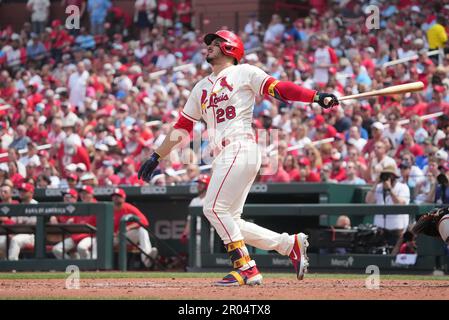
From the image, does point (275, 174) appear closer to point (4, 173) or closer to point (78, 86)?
point (4, 173)

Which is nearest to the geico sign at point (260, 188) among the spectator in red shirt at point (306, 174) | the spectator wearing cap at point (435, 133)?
the spectator in red shirt at point (306, 174)

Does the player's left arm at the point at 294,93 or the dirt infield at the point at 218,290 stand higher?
the player's left arm at the point at 294,93

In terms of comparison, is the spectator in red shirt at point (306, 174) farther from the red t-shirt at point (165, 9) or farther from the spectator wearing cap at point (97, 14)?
the spectator wearing cap at point (97, 14)

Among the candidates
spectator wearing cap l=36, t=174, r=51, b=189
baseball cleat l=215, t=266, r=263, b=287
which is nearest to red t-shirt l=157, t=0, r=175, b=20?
spectator wearing cap l=36, t=174, r=51, b=189

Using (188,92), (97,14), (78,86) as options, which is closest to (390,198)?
(188,92)

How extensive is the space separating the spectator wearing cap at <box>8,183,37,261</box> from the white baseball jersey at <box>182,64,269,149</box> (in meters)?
5.84

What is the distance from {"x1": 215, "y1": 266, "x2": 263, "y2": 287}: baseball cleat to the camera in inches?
347

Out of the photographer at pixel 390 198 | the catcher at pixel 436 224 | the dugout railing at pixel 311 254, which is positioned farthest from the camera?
the photographer at pixel 390 198

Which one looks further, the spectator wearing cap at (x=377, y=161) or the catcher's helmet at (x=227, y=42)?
the spectator wearing cap at (x=377, y=161)

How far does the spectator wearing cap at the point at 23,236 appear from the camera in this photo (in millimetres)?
14164

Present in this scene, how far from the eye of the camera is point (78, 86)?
21.6 meters

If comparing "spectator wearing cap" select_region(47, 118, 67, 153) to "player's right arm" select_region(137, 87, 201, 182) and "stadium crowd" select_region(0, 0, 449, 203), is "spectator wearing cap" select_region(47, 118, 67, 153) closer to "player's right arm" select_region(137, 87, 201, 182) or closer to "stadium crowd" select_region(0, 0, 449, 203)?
"stadium crowd" select_region(0, 0, 449, 203)

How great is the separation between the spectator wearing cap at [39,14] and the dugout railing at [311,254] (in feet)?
47.5

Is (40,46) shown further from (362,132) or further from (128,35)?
(362,132)
